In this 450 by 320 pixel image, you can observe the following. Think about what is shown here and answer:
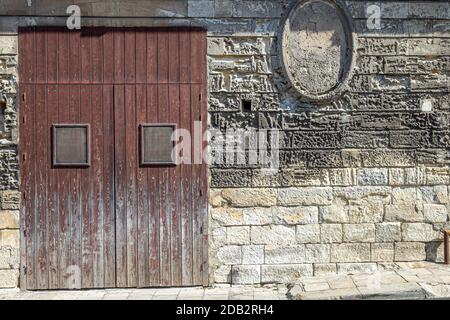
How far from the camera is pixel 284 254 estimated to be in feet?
14.8

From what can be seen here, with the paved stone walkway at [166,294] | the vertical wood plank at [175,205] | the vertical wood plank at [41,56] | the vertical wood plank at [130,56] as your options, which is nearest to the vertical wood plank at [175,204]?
the vertical wood plank at [175,205]

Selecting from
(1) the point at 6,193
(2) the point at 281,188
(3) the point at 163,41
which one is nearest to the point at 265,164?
(2) the point at 281,188

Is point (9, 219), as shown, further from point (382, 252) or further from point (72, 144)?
point (382, 252)

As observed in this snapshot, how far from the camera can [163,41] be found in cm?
451

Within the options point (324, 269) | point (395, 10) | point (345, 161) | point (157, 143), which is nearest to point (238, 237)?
point (324, 269)

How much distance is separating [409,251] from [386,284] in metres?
0.70

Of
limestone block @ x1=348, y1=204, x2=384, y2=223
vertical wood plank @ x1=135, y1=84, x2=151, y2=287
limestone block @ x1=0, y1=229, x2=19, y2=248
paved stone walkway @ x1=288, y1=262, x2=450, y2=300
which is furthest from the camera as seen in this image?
limestone block @ x1=348, y1=204, x2=384, y2=223

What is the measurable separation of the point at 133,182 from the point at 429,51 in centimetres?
356

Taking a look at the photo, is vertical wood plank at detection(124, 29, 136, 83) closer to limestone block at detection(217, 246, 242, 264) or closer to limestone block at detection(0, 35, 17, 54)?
limestone block at detection(0, 35, 17, 54)

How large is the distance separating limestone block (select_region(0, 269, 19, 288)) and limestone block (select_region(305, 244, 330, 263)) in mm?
3094

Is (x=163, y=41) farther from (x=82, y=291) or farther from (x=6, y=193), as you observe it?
(x=82, y=291)

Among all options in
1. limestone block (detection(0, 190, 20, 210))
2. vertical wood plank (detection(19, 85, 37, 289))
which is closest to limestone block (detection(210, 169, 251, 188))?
vertical wood plank (detection(19, 85, 37, 289))

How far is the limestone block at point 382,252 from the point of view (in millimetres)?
4566

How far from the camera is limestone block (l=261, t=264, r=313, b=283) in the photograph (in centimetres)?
451
